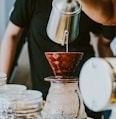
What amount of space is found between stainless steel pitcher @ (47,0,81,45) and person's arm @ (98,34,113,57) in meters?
0.95

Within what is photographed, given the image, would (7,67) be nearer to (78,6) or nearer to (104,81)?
(78,6)

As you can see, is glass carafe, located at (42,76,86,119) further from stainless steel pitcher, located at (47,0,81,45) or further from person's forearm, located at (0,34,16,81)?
person's forearm, located at (0,34,16,81)

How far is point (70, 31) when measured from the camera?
0.76m

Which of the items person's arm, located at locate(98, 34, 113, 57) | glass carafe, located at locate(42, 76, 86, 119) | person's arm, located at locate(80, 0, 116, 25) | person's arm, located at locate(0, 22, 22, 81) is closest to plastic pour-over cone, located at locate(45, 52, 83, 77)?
glass carafe, located at locate(42, 76, 86, 119)

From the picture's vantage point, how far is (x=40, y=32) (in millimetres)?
1491

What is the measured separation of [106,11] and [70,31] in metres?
0.10

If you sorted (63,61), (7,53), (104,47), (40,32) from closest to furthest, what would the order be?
(63,61) → (40,32) → (7,53) → (104,47)

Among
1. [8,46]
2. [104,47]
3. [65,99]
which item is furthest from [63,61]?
[104,47]

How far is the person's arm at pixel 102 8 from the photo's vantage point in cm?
74

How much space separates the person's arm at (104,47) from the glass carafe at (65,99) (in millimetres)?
1041

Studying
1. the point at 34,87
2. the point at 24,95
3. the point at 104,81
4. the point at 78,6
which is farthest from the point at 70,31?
the point at 34,87

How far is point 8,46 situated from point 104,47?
51 centimetres

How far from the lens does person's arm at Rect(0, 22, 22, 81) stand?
1.55 meters

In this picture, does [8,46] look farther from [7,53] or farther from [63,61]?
[63,61]
